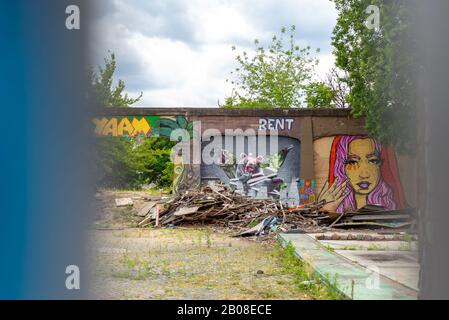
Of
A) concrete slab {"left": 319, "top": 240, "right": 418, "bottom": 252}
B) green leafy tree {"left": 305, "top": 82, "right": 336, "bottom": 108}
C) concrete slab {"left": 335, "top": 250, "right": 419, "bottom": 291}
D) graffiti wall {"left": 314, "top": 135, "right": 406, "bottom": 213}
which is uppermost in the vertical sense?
green leafy tree {"left": 305, "top": 82, "right": 336, "bottom": 108}

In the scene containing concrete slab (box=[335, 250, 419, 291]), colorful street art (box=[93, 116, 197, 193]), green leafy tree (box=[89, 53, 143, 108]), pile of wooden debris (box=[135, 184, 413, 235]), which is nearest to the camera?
green leafy tree (box=[89, 53, 143, 108])

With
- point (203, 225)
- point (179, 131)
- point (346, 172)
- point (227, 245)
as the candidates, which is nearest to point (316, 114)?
point (346, 172)

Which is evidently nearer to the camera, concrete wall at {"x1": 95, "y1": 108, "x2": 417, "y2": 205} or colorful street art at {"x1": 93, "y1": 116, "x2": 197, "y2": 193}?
colorful street art at {"x1": 93, "y1": 116, "x2": 197, "y2": 193}

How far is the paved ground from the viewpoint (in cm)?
268

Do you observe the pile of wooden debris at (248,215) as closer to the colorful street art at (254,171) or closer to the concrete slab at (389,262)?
the colorful street art at (254,171)

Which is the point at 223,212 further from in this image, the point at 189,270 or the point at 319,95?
the point at 319,95

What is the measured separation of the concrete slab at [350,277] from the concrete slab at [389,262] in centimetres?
15

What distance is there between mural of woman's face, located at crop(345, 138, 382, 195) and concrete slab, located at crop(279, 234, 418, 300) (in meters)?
7.20

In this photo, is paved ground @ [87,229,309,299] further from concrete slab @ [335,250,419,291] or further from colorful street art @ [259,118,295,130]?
colorful street art @ [259,118,295,130]

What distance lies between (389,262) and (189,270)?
277 cm

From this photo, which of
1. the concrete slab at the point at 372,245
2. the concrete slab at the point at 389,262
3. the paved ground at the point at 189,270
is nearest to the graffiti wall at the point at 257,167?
the paved ground at the point at 189,270

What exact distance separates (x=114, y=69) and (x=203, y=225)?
11.0 m

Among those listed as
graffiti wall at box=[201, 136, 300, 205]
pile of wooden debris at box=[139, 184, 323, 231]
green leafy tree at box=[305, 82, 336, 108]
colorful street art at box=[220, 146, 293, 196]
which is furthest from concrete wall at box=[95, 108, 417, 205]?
green leafy tree at box=[305, 82, 336, 108]

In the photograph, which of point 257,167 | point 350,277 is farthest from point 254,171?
point 350,277
